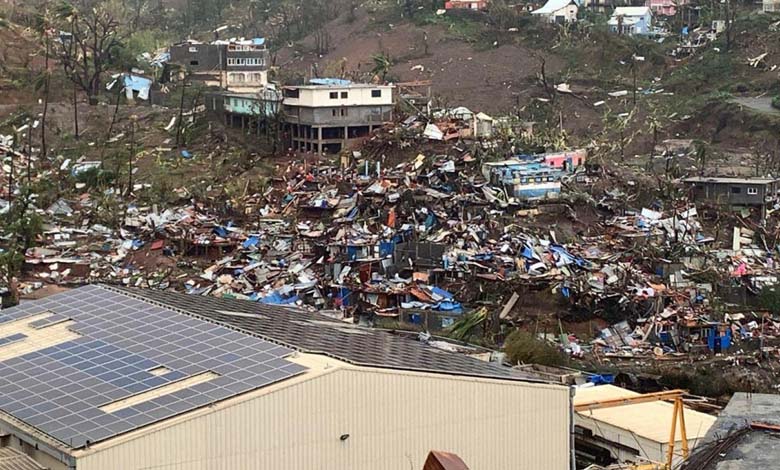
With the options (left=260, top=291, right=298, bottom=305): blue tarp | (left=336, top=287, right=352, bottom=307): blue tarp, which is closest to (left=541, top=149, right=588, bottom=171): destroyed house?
(left=336, top=287, right=352, bottom=307): blue tarp

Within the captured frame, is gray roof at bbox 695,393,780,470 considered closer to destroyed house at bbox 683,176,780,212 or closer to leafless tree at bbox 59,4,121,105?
destroyed house at bbox 683,176,780,212

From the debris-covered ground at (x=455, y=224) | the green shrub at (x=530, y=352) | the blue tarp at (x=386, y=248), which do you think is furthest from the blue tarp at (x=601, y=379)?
the blue tarp at (x=386, y=248)

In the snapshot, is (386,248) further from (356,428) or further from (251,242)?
(356,428)

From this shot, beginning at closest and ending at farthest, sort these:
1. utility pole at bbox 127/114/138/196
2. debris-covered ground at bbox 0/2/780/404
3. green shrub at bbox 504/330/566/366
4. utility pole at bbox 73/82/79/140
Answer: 1. green shrub at bbox 504/330/566/366
2. debris-covered ground at bbox 0/2/780/404
3. utility pole at bbox 127/114/138/196
4. utility pole at bbox 73/82/79/140

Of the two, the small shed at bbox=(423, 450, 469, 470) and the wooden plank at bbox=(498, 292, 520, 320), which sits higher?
the small shed at bbox=(423, 450, 469, 470)

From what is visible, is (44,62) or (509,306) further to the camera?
(44,62)

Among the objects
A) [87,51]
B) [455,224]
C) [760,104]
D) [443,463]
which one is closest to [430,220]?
[455,224]

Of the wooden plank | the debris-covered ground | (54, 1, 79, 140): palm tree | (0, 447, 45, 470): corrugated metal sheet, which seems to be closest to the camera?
(0, 447, 45, 470): corrugated metal sheet

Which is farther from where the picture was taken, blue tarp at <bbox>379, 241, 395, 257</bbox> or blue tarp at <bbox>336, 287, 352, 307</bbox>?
blue tarp at <bbox>379, 241, 395, 257</bbox>
